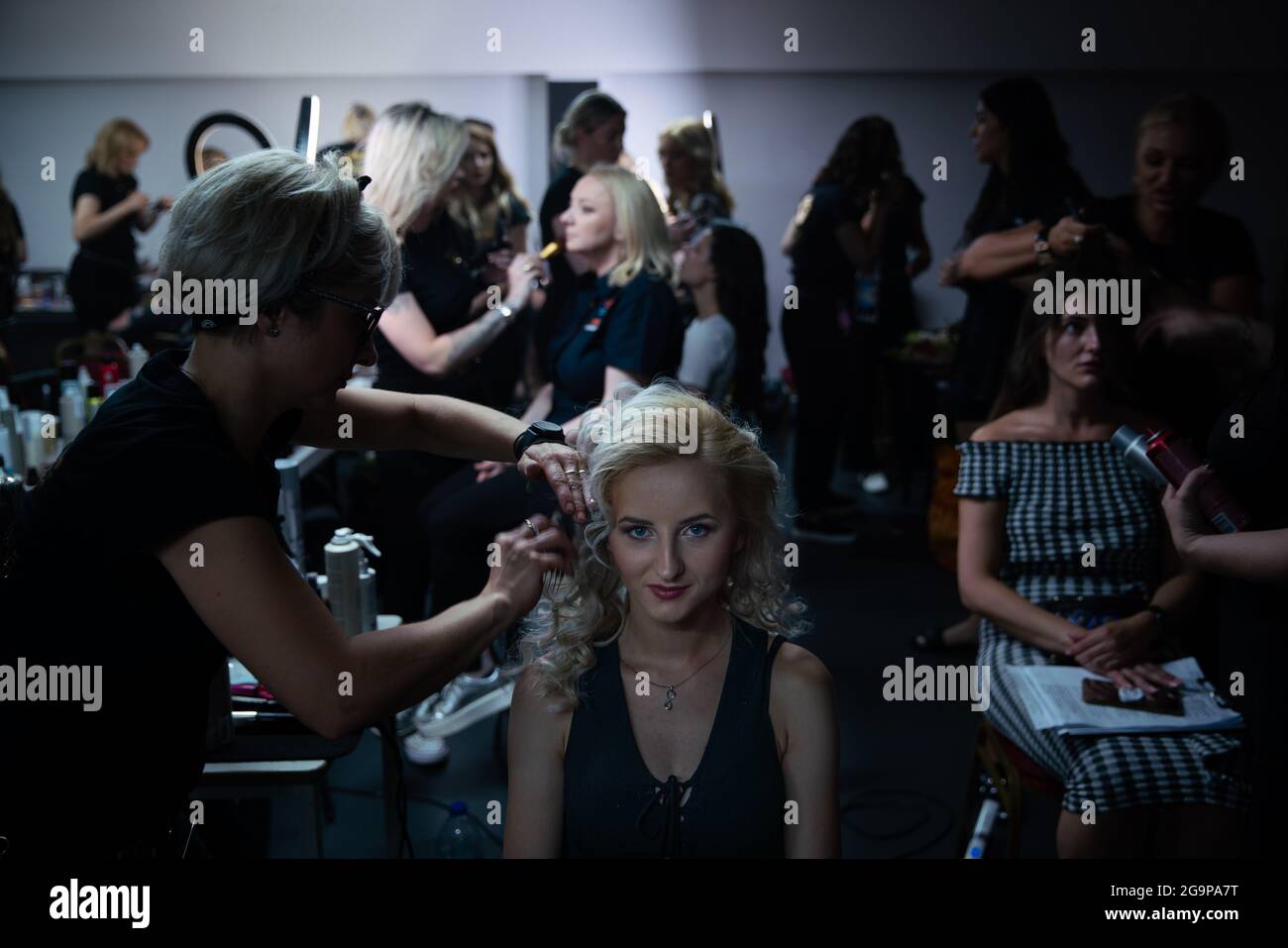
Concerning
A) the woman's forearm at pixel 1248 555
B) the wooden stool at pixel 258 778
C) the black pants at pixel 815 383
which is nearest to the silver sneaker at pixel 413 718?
the wooden stool at pixel 258 778

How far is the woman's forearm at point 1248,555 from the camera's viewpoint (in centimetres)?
154

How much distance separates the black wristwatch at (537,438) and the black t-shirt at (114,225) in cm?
404

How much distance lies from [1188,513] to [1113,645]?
505 millimetres

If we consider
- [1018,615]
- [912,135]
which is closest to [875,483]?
[912,135]

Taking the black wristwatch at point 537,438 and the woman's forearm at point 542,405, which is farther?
the woman's forearm at point 542,405

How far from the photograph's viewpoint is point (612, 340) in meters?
2.80

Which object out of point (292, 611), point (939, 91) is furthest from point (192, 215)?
point (939, 91)

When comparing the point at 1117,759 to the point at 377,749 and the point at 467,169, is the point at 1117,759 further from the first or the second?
the point at 467,169

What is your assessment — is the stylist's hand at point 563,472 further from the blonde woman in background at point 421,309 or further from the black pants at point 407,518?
the black pants at point 407,518

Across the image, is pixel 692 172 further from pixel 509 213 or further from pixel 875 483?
pixel 875 483

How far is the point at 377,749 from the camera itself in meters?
3.08
